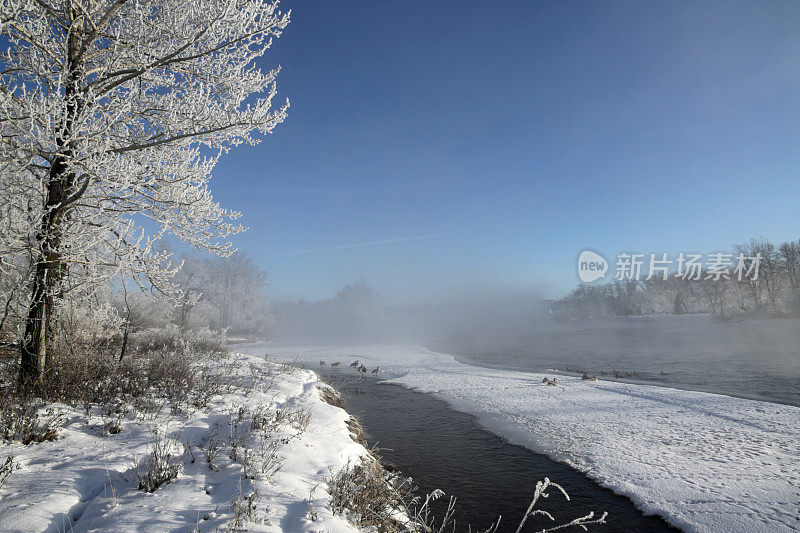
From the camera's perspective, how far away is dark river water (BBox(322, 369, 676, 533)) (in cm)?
611

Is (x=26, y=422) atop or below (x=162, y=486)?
atop

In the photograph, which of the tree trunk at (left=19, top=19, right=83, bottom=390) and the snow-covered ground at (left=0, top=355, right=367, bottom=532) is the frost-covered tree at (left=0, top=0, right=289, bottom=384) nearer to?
the tree trunk at (left=19, top=19, right=83, bottom=390)

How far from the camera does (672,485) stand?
269 inches

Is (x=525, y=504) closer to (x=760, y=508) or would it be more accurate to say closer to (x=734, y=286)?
(x=760, y=508)

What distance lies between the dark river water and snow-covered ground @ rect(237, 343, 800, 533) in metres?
0.47

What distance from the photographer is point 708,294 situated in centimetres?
7131

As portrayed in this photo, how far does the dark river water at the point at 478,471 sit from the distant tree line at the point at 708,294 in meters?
60.2

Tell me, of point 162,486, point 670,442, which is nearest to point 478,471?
point 670,442

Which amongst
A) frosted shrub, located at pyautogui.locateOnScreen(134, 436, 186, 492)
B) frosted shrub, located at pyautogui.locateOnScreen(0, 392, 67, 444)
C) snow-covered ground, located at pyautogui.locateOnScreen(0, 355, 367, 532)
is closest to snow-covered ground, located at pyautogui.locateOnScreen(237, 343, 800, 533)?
snow-covered ground, located at pyautogui.locateOnScreen(0, 355, 367, 532)

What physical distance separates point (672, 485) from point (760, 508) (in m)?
1.20

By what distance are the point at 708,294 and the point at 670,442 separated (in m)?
81.3

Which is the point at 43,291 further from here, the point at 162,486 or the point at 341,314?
the point at 341,314

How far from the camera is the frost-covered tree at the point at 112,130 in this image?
494 cm

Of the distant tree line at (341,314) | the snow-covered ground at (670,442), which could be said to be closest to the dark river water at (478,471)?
the snow-covered ground at (670,442)
